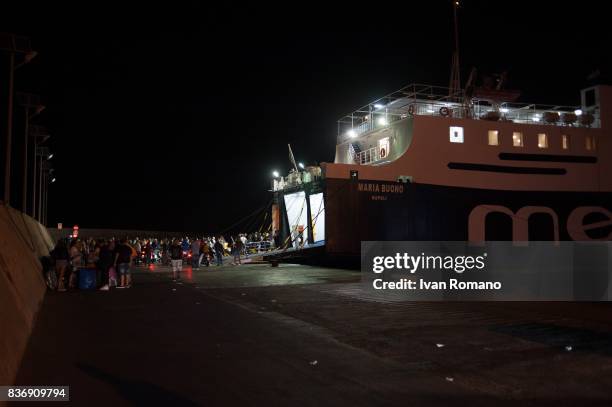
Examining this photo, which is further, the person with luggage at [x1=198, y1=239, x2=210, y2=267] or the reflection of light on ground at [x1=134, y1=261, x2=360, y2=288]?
the person with luggage at [x1=198, y1=239, x2=210, y2=267]

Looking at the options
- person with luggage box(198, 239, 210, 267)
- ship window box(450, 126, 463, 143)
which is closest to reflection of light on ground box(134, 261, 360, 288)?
person with luggage box(198, 239, 210, 267)

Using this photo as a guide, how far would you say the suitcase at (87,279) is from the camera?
13023 millimetres

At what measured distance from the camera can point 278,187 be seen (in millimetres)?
25219

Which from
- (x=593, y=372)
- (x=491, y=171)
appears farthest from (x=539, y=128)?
(x=593, y=372)

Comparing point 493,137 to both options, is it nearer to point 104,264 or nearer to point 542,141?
point 542,141

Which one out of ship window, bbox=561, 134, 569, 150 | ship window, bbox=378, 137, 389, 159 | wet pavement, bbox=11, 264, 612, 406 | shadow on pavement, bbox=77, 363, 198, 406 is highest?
ship window, bbox=561, 134, 569, 150

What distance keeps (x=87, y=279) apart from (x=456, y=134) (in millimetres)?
15697

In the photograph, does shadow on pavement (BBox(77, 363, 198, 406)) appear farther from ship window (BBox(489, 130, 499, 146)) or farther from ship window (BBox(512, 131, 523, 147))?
ship window (BBox(512, 131, 523, 147))

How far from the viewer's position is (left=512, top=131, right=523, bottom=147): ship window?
22.7m

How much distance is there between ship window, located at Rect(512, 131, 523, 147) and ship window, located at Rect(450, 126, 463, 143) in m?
2.62

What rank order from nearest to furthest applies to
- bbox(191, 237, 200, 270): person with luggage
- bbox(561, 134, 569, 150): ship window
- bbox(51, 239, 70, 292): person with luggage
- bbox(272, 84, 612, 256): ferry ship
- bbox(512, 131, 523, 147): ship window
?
bbox(51, 239, 70, 292): person with luggage < bbox(272, 84, 612, 256): ferry ship < bbox(191, 237, 200, 270): person with luggage < bbox(512, 131, 523, 147): ship window < bbox(561, 134, 569, 150): ship window

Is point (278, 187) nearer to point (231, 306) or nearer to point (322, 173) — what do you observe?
point (322, 173)

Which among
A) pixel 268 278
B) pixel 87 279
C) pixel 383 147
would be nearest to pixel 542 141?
pixel 383 147

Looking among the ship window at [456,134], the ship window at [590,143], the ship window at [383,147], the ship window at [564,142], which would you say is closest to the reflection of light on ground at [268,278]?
the ship window at [383,147]
